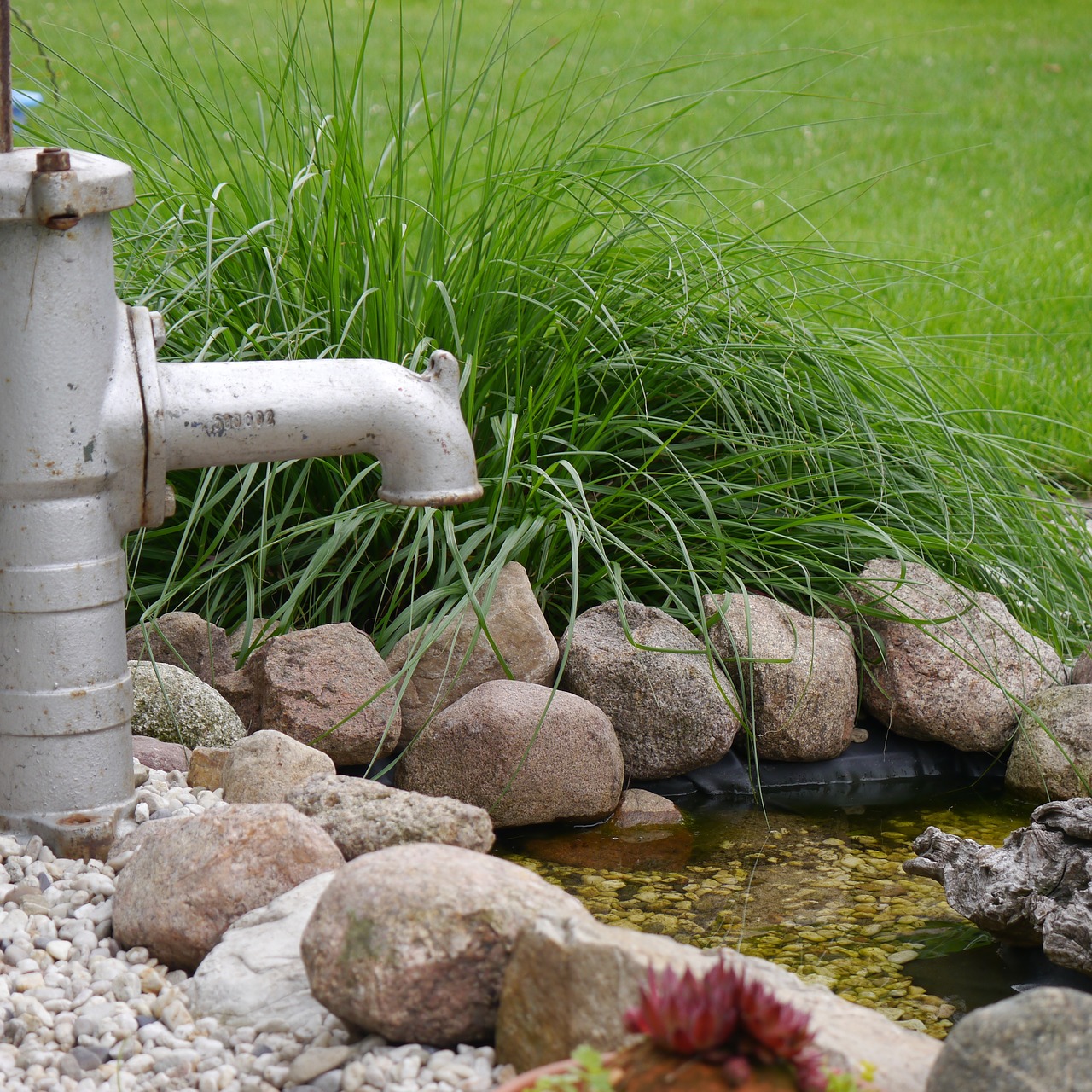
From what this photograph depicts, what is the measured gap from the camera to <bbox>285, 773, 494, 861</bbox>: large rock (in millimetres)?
1957

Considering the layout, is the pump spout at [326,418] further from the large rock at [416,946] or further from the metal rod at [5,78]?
the large rock at [416,946]

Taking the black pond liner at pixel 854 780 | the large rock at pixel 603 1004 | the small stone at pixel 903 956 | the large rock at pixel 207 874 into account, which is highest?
the large rock at pixel 603 1004

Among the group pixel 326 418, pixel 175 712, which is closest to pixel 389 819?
pixel 326 418

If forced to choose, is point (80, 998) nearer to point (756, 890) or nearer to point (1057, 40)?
point (756, 890)

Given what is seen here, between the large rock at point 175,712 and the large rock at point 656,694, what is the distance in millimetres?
694

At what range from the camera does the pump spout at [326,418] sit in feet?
6.46

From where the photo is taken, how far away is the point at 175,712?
8.20 ft

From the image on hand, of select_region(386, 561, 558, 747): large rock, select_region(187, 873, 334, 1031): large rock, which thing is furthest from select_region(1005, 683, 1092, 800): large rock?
select_region(187, 873, 334, 1031): large rock

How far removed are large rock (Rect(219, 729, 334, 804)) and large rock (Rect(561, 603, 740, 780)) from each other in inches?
25.3

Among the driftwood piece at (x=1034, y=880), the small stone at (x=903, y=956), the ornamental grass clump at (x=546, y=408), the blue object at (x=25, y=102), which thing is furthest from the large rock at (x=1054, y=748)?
the blue object at (x=25, y=102)

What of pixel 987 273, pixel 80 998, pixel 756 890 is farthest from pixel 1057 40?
pixel 80 998

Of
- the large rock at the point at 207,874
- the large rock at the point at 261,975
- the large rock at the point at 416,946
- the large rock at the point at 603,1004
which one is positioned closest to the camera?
the large rock at the point at 603,1004

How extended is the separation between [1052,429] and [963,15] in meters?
11.2

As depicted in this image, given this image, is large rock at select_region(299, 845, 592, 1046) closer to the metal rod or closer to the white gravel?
the white gravel
